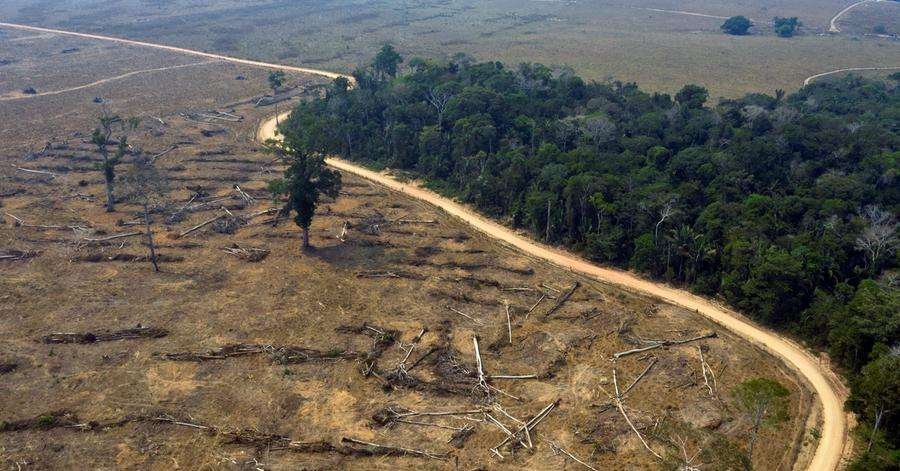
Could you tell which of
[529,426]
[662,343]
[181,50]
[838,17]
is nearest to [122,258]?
[529,426]

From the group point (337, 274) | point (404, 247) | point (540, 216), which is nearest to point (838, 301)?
point (540, 216)

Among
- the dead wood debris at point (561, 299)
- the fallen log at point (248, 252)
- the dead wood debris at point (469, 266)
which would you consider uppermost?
the fallen log at point (248, 252)

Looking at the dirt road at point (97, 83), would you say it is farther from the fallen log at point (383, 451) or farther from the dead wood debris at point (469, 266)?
the fallen log at point (383, 451)

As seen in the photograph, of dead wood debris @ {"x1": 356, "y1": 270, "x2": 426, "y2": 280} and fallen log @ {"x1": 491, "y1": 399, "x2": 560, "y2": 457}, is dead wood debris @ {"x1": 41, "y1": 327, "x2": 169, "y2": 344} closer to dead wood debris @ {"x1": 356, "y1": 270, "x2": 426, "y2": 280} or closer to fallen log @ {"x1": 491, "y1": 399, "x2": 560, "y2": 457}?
dead wood debris @ {"x1": 356, "y1": 270, "x2": 426, "y2": 280}

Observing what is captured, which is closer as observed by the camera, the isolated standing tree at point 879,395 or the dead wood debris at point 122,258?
the isolated standing tree at point 879,395

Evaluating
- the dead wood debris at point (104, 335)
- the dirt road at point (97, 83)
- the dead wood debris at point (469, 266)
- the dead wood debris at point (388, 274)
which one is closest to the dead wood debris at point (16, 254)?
the dead wood debris at point (104, 335)

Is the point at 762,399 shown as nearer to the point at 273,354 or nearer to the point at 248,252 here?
the point at 273,354
